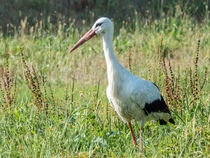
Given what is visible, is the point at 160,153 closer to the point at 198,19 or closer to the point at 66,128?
the point at 66,128

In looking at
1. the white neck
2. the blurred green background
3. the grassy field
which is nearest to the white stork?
the white neck

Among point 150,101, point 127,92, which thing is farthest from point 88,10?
point 127,92

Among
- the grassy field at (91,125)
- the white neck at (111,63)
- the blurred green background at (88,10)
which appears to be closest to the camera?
the grassy field at (91,125)

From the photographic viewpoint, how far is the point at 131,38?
1045 cm

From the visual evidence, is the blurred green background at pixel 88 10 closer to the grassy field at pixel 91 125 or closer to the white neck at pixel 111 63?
the grassy field at pixel 91 125

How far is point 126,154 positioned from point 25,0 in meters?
9.62

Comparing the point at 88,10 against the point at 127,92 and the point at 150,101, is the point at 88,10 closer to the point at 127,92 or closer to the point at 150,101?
the point at 150,101

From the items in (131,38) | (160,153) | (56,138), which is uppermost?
(131,38)

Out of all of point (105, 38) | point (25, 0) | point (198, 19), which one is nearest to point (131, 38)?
point (198, 19)

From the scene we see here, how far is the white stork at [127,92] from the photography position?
478 cm

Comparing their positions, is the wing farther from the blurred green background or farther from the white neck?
the blurred green background

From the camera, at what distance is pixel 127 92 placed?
15.7 ft

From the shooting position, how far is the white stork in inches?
188

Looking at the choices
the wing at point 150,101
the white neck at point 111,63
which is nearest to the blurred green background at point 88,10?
the wing at point 150,101
